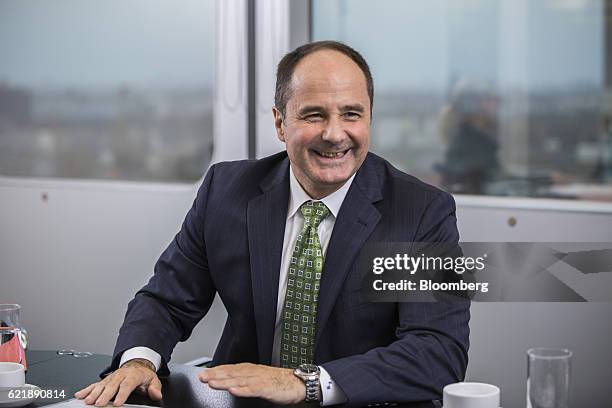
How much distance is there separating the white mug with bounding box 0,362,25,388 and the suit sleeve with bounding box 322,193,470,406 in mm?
584

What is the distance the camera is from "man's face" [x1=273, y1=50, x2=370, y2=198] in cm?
205

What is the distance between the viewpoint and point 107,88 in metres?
3.97

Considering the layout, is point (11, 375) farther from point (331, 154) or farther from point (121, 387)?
point (331, 154)

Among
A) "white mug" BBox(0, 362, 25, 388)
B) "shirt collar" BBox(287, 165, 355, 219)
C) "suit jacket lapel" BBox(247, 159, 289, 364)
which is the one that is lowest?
"white mug" BBox(0, 362, 25, 388)

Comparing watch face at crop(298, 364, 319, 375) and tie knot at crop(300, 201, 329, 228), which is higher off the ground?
tie knot at crop(300, 201, 329, 228)

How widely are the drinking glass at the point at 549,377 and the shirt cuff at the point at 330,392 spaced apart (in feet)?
1.32

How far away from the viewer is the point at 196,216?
2262mm

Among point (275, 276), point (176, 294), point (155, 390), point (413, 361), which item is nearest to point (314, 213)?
point (275, 276)

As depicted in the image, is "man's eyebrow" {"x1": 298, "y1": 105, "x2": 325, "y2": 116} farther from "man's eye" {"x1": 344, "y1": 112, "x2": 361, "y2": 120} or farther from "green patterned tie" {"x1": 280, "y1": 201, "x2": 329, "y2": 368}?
"green patterned tie" {"x1": 280, "y1": 201, "x2": 329, "y2": 368}

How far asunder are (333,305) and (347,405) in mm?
361

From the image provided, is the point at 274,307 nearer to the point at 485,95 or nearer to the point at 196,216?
the point at 196,216

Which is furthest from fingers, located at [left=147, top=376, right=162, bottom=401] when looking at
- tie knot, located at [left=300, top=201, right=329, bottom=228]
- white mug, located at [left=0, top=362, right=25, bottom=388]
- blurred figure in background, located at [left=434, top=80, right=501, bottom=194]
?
blurred figure in background, located at [left=434, top=80, right=501, bottom=194]

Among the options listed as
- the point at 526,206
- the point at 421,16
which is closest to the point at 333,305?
the point at 526,206

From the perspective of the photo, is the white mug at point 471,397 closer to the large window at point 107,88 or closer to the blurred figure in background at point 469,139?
the blurred figure in background at point 469,139
